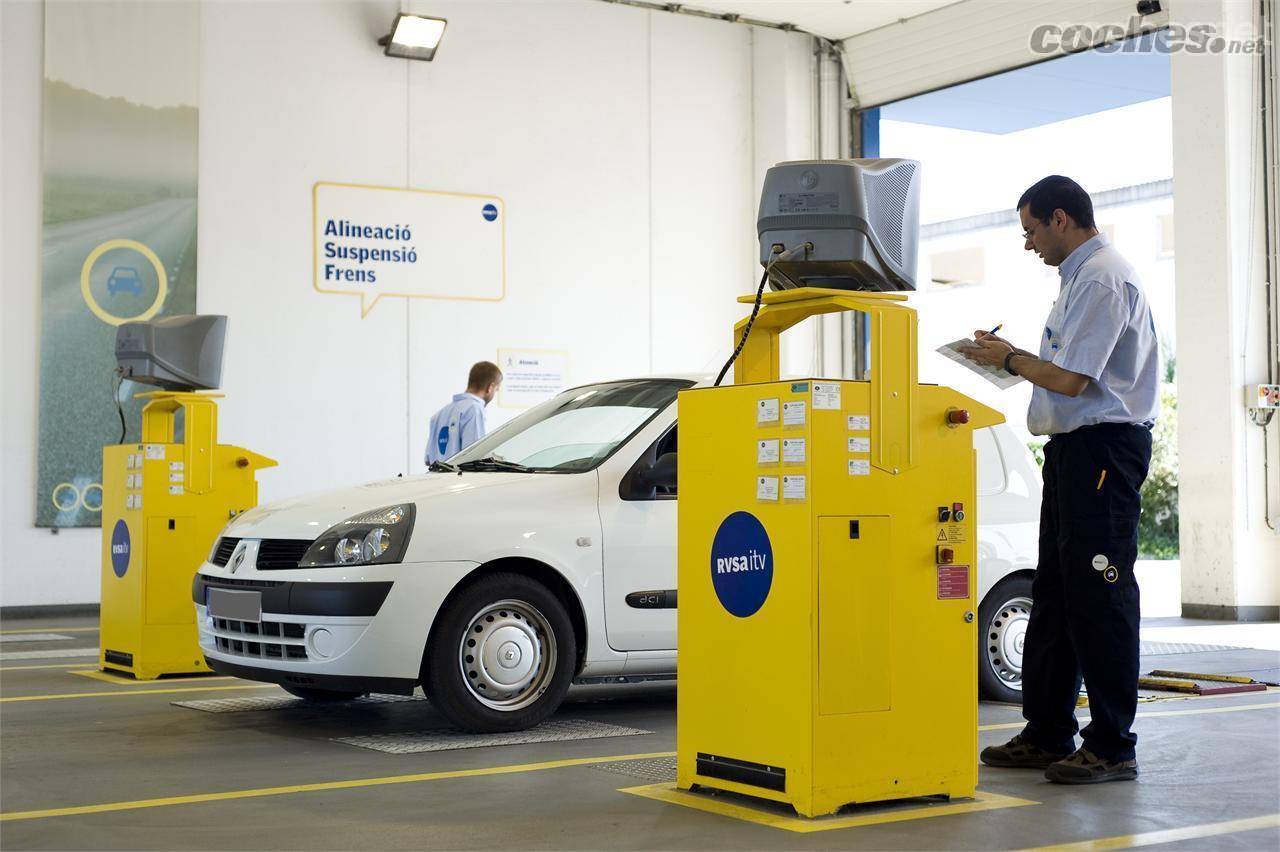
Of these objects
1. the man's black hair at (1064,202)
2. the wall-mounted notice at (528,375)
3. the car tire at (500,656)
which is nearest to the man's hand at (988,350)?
the man's black hair at (1064,202)

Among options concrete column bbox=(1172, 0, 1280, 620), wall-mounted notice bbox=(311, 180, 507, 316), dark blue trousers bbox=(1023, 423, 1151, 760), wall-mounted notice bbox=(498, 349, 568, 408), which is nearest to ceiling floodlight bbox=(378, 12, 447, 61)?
wall-mounted notice bbox=(311, 180, 507, 316)

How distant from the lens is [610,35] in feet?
52.0

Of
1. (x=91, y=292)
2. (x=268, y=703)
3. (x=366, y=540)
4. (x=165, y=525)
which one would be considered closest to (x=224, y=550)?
(x=268, y=703)

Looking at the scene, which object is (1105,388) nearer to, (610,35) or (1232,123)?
(1232,123)

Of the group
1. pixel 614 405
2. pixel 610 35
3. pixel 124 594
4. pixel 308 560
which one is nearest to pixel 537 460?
pixel 614 405

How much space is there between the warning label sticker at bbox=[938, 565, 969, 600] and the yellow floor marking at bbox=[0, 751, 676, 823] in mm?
1422

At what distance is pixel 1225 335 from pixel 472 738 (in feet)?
27.7

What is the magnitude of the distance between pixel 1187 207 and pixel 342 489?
8.49 m

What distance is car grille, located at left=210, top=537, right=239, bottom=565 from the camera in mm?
6551

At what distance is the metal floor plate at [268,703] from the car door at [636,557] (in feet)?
4.41

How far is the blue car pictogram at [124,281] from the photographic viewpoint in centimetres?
1305

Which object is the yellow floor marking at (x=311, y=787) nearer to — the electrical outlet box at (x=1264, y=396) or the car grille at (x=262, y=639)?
the car grille at (x=262, y=639)

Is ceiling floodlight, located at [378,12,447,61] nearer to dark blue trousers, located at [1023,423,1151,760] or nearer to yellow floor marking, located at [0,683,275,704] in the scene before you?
yellow floor marking, located at [0,683,275,704]

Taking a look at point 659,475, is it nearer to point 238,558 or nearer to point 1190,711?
point 238,558
